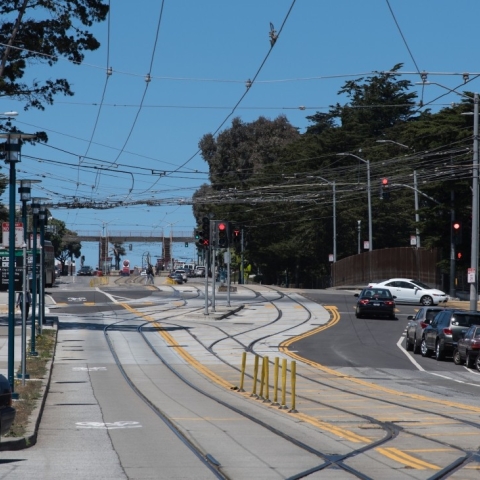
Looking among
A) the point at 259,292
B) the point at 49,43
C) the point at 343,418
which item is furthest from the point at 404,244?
the point at 343,418

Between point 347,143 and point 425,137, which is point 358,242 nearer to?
point 347,143

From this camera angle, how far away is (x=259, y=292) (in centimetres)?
7281

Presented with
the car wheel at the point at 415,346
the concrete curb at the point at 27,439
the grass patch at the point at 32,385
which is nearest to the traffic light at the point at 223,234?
the grass patch at the point at 32,385

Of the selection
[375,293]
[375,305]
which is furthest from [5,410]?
[375,293]

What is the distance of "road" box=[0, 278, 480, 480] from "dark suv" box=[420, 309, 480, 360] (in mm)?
934

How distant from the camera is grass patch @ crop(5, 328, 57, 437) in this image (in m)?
14.7

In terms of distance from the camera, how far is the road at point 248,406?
1193 cm

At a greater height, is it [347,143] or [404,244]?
[347,143]

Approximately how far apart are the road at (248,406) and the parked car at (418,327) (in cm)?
65

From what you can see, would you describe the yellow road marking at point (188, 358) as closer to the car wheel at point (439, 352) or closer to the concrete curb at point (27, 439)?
the car wheel at point (439, 352)

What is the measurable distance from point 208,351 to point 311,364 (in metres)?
5.60

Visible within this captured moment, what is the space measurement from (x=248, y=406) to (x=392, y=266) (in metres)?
55.0

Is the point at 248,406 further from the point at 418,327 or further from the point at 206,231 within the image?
the point at 206,231

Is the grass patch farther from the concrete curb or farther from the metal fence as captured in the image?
the metal fence
